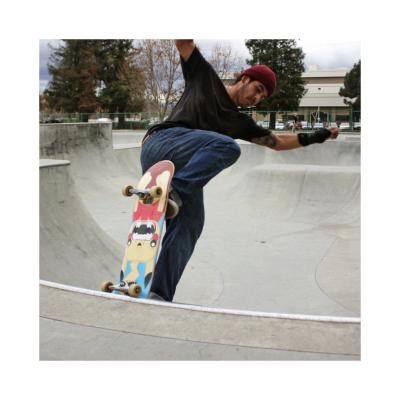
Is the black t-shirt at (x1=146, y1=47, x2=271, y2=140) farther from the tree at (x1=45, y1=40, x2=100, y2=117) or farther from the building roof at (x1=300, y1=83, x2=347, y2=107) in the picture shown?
the tree at (x1=45, y1=40, x2=100, y2=117)

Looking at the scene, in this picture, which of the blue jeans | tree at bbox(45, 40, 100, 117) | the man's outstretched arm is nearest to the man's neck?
the man's outstretched arm

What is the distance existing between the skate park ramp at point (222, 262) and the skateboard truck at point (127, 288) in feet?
0.50

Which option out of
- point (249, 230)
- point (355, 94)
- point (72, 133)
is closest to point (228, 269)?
point (249, 230)

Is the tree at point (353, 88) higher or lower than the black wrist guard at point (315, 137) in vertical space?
higher

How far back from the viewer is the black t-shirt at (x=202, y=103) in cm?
390

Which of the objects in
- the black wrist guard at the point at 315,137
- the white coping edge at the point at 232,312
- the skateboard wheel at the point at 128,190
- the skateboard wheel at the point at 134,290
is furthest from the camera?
the black wrist guard at the point at 315,137

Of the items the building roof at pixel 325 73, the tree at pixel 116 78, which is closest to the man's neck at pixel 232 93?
the tree at pixel 116 78

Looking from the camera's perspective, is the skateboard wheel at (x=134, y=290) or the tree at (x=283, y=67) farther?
the tree at (x=283, y=67)

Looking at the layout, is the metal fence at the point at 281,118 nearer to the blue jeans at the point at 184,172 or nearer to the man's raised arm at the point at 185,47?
the man's raised arm at the point at 185,47

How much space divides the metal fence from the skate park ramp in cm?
961

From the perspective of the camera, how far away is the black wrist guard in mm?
4020

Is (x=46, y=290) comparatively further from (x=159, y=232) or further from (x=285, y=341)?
(x=285, y=341)

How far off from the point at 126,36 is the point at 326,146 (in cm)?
1313

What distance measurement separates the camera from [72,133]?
41.8ft
